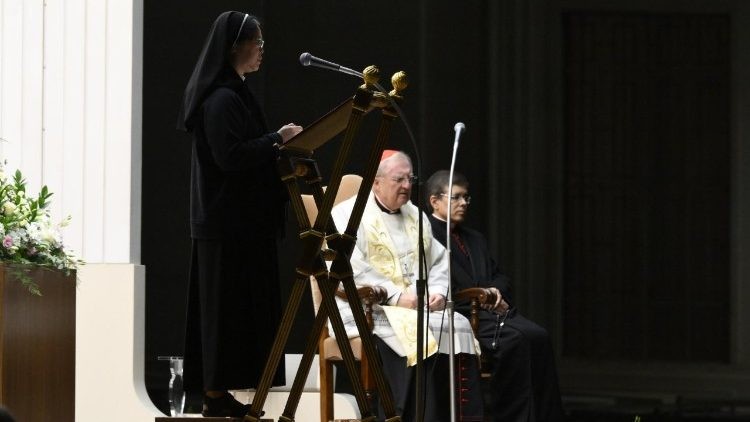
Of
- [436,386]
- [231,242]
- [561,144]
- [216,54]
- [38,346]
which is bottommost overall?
[436,386]

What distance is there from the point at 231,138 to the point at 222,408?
935mm

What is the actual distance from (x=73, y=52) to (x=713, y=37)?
399cm

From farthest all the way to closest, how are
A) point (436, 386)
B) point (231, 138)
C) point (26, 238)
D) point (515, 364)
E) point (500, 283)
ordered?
1. point (500, 283)
2. point (515, 364)
3. point (436, 386)
4. point (231, 138)
5. point (26, 238)

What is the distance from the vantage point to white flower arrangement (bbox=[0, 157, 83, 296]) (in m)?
4.41

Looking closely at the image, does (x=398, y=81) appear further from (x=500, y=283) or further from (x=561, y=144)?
(x=561, y=144)

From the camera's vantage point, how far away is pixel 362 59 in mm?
8320

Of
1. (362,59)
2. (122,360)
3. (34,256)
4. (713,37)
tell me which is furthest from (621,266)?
(34,256)

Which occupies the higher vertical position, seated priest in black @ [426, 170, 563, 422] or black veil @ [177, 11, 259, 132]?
black veil @ [177, 11, 259, 132]

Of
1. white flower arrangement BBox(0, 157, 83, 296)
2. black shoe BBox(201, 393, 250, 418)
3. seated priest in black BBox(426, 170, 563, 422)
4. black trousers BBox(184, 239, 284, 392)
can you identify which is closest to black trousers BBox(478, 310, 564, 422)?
seated priest in black BBox(426, 170, 563, 422)

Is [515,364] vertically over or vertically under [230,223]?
under

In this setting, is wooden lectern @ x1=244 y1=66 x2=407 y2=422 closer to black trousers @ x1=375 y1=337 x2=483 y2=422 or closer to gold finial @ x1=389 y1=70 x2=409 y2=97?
gold finial @ x1=389 y1=70 x2=409 y2=97

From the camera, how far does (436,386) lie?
6.14m

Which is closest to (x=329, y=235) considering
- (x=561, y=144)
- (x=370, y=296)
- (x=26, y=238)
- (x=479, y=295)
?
(x=26, y=238)

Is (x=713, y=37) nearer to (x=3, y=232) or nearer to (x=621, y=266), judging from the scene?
(x=621, y=266)
